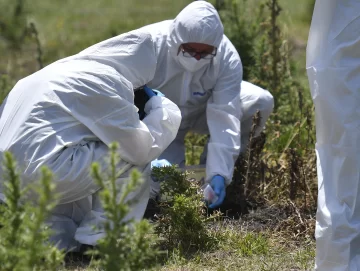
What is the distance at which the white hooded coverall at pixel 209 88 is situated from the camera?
481 cm

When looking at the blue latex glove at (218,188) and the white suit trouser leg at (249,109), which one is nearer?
the blue latex glove at (218,188)

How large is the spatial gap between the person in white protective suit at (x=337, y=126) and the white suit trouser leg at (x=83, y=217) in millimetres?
1049

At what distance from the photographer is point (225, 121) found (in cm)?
493

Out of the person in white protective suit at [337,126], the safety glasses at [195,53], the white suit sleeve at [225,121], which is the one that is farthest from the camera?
the safety glasses at [195,53]

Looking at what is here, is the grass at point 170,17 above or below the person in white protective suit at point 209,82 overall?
below

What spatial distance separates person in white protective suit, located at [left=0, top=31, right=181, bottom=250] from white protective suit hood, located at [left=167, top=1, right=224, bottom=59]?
70 centimetres

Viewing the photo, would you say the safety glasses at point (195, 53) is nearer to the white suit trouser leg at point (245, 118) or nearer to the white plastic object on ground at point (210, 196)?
the white suit trouser leg at point (245, 118)

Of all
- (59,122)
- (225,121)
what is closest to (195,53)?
(225,121)

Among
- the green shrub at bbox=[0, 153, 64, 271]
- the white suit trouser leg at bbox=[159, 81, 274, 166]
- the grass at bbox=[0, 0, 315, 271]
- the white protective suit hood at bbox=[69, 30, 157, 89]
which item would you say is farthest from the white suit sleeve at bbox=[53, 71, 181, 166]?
the white suit trouser leg at bbox=[159, 81, 274, 166]

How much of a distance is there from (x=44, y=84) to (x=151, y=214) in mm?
1081

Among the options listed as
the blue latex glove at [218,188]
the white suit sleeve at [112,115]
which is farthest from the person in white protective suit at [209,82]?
the white suit sleeve at [112,115]

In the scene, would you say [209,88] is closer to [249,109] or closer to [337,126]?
[249,109]

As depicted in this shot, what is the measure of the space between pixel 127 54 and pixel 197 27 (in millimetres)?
789

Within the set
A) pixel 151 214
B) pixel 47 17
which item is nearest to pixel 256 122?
pixel 151 214
